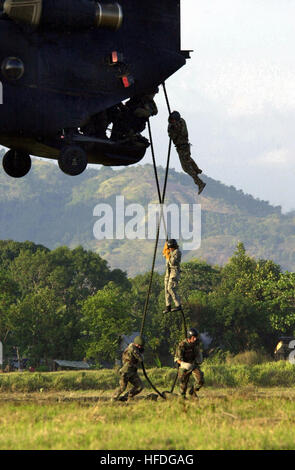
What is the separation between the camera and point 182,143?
85.7 ft

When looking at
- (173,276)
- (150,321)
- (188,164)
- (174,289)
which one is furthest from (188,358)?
(150,321)

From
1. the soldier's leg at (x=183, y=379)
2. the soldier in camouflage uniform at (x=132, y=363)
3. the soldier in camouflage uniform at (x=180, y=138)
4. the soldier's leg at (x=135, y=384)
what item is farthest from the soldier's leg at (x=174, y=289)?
the soldier in camouflage uniform at (x=180, y=138)

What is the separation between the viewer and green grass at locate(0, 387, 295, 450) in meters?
16.7

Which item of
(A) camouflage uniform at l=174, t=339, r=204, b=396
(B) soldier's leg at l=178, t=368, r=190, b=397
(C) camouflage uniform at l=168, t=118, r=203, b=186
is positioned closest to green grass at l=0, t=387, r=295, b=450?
(A) camouflage uniform at l=174, t=339, r=204, b=396

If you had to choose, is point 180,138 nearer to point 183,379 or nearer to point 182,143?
point 182,143

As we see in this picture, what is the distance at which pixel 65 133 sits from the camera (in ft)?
76.5

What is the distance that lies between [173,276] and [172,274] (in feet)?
0.23

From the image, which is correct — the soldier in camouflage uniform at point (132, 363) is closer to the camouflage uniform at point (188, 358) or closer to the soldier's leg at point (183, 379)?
the camouflage uniform at point (188, 358)

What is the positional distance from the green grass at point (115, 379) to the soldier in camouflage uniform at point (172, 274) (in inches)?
654

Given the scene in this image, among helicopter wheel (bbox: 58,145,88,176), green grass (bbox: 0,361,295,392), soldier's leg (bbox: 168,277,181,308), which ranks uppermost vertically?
helicopter wheel (bbox: 58,145,88,176)

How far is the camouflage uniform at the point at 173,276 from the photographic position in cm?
2614

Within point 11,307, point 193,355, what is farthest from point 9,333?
point 193,355

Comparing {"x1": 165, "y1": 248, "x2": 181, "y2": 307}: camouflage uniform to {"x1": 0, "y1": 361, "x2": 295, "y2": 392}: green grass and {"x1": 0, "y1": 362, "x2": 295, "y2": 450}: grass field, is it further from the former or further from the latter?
{"x1": 0, "y1": 361, "x2": 295, "y2": 392}: green grass

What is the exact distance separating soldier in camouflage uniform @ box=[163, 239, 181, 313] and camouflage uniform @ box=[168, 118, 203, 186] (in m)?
2.22
